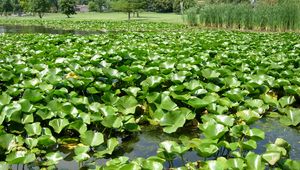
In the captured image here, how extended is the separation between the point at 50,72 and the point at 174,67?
1.91 metres

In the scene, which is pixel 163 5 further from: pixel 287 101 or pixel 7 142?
pixel 7 142

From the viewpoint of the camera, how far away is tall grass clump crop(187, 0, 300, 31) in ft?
50.7

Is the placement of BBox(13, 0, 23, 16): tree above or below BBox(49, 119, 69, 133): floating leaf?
Result: above

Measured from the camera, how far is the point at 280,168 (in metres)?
2.27

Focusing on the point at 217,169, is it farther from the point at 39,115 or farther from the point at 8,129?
the point at 8,129

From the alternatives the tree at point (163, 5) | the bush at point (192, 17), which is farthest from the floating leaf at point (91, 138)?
the tree at point (163, 5)

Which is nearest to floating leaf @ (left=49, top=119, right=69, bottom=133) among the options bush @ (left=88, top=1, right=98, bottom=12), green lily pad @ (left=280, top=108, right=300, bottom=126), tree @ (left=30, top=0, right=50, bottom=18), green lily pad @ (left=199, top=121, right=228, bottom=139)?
green lily pad @ (left=199, top=121, right=228, bottom=139)

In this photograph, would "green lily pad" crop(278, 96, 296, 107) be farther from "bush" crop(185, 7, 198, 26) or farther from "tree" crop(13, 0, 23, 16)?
"tree" crop(13, 0, 23, 16)

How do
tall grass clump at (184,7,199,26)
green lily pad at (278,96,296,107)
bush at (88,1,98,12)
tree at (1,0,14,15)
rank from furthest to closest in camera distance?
bush at (88,1,98,12)
tree at (1,0,14,15)
tall grass clump at (184,7,199,26)
green lily pad at (278,96,296,107)

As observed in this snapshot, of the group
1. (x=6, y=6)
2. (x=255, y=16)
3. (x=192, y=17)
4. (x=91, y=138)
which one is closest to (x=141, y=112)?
(x=91, y=138)

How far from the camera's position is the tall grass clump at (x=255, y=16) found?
1544 centimetres

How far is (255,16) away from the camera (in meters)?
16.9

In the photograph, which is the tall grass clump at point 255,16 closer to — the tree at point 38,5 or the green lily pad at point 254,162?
the green lily pad at point 254,162

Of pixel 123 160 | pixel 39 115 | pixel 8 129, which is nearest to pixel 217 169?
pixel 123 160
